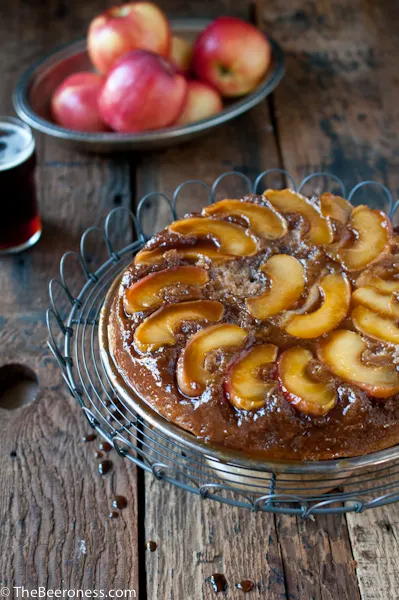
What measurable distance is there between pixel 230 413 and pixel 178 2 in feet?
7.97

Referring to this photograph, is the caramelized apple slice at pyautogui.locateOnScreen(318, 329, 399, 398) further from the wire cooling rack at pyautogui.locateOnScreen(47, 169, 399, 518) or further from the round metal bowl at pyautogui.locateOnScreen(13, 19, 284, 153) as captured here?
the round metal bowl at pyautogui.locateOnScreen(13, 19, 284, 153)

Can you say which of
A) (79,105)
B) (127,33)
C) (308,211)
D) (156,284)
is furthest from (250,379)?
(127,33)

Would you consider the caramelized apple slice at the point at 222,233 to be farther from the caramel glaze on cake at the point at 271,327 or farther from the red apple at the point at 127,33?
the red apple at the point at 127,33

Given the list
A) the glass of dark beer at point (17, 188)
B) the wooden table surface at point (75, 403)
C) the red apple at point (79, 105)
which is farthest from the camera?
the red apple at point (79, 105)

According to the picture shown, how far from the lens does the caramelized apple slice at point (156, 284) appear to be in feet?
4.93

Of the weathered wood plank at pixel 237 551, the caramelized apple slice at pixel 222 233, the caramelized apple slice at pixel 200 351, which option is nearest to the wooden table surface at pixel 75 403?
the weathered wood plank at pixel 237 551

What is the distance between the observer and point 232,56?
2434mm

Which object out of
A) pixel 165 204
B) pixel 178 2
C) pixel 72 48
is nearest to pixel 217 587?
pixel 165 204

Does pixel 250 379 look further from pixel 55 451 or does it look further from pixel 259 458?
pixel 55 451

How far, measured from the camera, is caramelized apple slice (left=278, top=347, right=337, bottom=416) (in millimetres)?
Result: 1318

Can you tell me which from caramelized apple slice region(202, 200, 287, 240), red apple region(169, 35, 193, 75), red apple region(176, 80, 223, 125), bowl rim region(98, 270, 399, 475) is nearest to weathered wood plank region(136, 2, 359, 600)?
bowl rim region(98, 270, 399, 475)

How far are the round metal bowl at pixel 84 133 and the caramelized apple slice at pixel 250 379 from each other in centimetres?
109

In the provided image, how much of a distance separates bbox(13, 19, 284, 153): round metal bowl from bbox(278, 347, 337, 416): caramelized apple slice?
3.69ft

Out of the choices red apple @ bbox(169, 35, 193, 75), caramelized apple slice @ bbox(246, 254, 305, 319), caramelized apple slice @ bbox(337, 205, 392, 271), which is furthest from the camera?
red apple @ bbox(169, 35, 193, 75)
